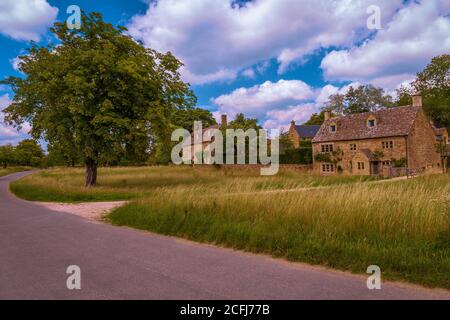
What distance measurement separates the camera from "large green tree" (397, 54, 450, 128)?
56.8m

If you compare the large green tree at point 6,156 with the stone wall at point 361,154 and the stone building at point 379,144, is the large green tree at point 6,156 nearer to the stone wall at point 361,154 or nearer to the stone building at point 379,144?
the stone building at point 379,144

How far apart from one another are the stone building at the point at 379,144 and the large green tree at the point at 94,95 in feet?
93.3

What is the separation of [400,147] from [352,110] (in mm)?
35682

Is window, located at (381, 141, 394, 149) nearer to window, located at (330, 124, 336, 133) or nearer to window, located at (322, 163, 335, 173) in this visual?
window, located at (322, 163, 335, 173)

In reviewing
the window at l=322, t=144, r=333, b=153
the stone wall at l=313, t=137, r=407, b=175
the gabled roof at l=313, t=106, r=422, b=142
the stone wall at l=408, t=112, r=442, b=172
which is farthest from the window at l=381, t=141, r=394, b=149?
the window at l=322, t=144, r=333, b=153

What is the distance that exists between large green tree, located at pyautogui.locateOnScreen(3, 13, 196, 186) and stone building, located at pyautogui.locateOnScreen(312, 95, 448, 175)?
1120 inches

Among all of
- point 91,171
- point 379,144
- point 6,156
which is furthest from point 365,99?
point 6,156

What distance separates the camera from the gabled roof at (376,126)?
40.6 metres

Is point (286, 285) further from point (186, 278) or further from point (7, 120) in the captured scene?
point (7, 120)

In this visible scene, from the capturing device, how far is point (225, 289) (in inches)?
182

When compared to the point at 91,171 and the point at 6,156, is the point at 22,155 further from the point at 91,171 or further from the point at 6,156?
the point at 91,171
